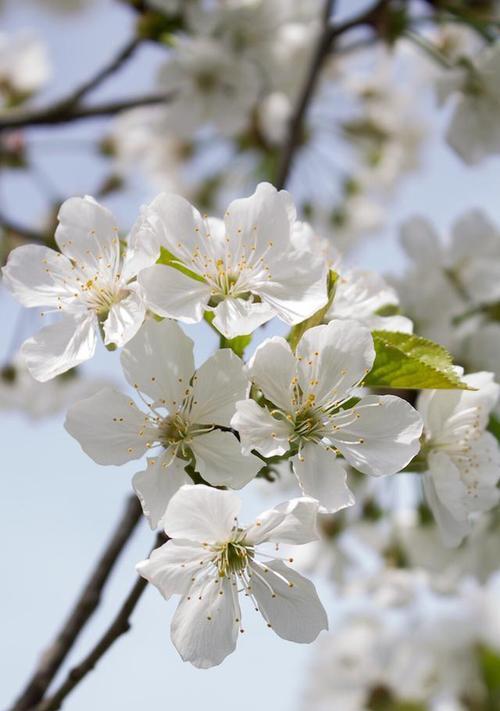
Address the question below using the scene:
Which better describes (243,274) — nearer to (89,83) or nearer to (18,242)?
(89,83)

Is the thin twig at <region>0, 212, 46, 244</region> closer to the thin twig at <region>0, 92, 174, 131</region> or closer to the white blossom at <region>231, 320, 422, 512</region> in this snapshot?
the thin twig at <region>0, 92, 174, 131</region>

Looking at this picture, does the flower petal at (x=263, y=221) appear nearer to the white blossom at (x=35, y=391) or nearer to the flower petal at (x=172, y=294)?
the flower petal at (x=172, y=294)

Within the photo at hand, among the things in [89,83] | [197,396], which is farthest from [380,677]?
[197,396]

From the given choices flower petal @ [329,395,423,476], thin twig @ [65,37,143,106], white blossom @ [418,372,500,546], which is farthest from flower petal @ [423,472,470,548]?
thin twig @ [65,37,143,106]

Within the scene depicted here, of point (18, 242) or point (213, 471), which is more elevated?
point (213, 471)

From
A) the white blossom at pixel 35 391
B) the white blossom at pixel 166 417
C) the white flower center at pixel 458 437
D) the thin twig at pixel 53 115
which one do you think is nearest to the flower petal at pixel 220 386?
the white blossom at pixel 166 417

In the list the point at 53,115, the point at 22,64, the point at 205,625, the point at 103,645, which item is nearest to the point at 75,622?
the point at 103,645

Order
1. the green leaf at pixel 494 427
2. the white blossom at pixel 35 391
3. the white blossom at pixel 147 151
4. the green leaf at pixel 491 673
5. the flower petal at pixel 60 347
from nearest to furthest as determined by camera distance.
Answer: the flower petal at pixel 60 347 < the green leaf at pixel 494 427 < the green leaf at pixel 491 673 < the white blossom at pixel 35 391 < the white blossom at pixel 147 151

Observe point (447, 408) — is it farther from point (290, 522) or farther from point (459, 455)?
point (290, 522)
